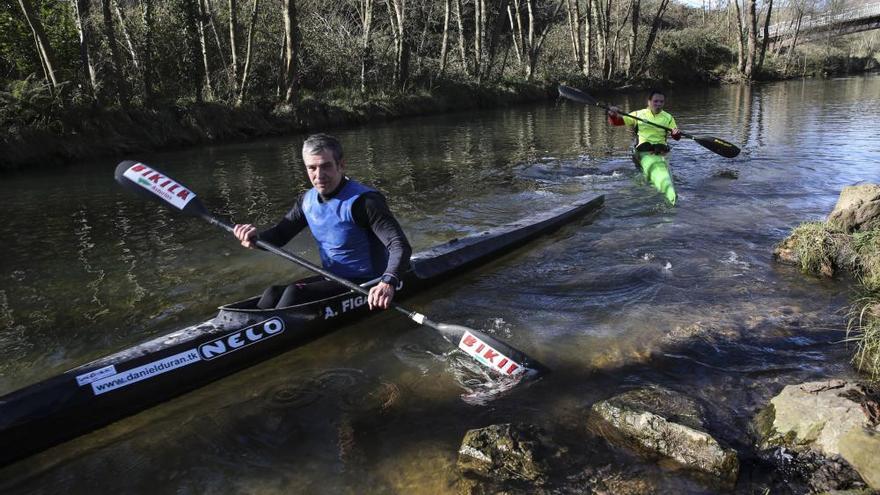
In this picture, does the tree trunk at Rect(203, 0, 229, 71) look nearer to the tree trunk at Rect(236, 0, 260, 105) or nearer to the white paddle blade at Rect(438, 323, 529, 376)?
the tree trunk at Rect(236, 0, 260, 105)

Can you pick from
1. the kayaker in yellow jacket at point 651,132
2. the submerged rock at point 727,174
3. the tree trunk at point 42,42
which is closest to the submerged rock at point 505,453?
the kayaker in yellow jacket at point 651,132

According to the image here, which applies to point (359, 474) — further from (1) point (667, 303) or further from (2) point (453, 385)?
(1) point (667, 303)

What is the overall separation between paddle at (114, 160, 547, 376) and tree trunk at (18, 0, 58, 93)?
1162cm

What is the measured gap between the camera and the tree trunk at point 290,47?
17266mm

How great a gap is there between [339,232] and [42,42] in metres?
13.4

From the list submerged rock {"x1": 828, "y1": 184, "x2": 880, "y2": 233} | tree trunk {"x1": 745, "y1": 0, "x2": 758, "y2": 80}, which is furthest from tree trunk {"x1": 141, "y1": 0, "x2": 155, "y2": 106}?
tree trunk {"x1": 745, "y1": 0, "x2": 758, "y2": 80}

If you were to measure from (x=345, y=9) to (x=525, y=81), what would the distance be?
937 cm

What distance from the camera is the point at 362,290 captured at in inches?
160

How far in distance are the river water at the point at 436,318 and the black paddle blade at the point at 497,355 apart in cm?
15

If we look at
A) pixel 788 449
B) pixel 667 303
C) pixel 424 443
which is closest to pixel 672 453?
pixel 788 449

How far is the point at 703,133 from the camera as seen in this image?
15.8m

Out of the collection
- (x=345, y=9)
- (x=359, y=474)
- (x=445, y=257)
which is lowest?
(x=359, y=474)

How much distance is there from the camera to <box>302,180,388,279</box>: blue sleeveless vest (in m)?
4.14

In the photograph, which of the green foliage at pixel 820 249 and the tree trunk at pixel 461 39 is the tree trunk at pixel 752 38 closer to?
the tree trunk at pixel 461 39
